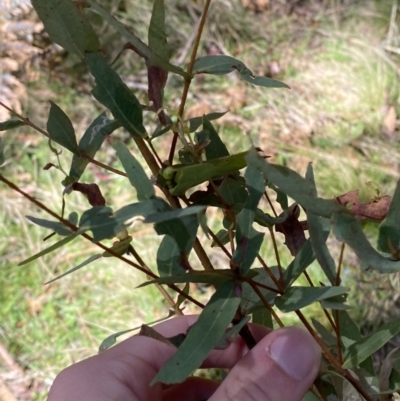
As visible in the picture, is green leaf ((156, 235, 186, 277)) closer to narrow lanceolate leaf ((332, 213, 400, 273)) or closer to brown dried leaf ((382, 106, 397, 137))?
narrow lanceolate leaf ((332, 213, 400, 273))

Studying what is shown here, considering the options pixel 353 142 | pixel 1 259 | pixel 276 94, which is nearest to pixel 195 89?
pixel 276 94

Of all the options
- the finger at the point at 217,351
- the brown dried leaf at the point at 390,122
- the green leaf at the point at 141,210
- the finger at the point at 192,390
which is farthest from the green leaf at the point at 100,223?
the brown dried leaf at the point at 390,122

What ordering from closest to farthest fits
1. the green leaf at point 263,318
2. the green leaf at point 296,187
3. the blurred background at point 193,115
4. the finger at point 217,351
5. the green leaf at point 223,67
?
the green leaf at point 296,187
the green leaf at point 223,67
the green leaf at point 263,318
the finger at point 217,351
the blurred background at point 193,115

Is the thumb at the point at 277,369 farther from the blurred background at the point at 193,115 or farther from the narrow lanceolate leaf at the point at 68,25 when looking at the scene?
the blurred background at the point at 193,115

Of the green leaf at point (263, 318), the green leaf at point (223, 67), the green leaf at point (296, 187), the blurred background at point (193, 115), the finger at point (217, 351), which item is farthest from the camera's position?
the blurred background at point (193, 115)

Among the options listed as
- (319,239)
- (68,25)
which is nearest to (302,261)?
(319,239)
